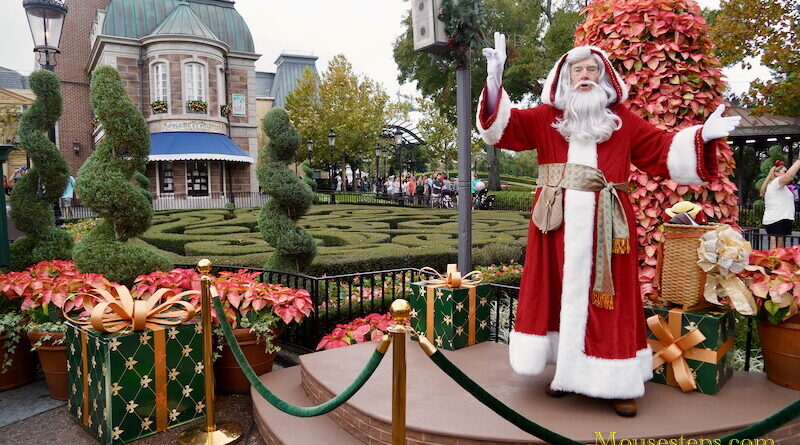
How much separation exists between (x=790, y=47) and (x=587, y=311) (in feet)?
42.5

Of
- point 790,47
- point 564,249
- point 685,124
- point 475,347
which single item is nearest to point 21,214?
point 475,347

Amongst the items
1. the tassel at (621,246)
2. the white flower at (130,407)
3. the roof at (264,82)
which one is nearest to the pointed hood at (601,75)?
the tassel at (621,246)

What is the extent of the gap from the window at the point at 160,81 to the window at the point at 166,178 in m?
3.20

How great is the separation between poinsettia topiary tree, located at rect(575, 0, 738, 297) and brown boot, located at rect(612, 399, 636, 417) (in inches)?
50.3

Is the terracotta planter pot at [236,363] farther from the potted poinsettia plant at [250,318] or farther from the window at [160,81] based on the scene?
the window at [160,81]

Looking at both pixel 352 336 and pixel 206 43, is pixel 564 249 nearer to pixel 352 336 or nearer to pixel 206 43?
pixel 352 336

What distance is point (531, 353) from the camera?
10.2 feet

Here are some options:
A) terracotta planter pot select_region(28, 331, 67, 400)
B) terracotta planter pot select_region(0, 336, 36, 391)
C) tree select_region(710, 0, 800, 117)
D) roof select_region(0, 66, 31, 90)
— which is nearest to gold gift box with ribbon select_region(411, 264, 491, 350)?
terracotta planter pot select_region(28, 331, 67, 400)

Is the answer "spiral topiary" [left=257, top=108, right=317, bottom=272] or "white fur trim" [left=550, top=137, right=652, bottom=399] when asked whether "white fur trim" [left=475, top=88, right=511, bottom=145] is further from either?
"spiral topiary" [left=257, top=108, right=317, bottom=272]

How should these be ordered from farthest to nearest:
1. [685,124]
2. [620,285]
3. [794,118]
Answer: [794,118] → [685,124] → [620,285]

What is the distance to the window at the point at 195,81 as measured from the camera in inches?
984

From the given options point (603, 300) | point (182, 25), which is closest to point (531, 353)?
point (603, 300)

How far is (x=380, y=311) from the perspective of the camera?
5816mm

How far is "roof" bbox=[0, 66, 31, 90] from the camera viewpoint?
175 feet
